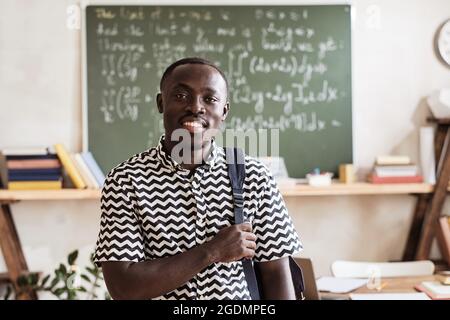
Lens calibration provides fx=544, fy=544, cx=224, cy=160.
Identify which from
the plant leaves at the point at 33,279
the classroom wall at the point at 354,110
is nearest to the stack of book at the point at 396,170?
the classroom wall at the point at 354,110

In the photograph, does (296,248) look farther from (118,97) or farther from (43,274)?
(43,274)

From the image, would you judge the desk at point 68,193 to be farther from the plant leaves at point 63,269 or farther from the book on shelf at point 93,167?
the plant leaves at point 63,269

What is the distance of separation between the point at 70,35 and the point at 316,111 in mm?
1359

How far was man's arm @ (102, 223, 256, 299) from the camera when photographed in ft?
3.01

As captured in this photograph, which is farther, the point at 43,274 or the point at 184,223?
the point at 43,274

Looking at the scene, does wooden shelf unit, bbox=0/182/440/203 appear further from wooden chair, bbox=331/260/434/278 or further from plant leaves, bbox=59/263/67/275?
wooden chair, bbox=331/260/434/278

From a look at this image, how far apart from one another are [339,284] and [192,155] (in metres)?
1.23

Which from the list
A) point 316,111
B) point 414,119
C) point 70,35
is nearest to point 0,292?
point 70,35

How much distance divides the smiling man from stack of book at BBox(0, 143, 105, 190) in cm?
176

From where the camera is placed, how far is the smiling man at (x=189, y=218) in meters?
0.94

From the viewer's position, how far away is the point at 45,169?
2.70 m
